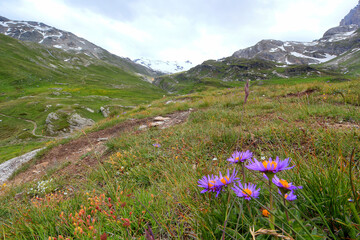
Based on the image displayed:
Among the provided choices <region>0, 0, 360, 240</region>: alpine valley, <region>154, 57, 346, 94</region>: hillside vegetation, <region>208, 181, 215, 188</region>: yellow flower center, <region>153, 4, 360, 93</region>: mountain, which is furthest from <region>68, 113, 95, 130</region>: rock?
<region>153, 4, 360, 93</region>: mountain

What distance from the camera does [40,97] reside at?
47219mm

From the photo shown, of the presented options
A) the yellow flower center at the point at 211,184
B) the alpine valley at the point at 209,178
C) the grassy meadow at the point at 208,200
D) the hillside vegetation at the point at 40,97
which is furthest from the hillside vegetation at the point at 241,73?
the yellow flower center at the point at 211,184

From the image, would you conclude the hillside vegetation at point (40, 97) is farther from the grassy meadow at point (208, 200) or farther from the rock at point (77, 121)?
the grassy meadow at point (208, 200)

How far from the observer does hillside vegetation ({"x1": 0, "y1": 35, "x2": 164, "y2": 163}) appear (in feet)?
78.9

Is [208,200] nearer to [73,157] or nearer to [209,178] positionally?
[209,178]

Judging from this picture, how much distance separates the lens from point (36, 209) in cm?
209

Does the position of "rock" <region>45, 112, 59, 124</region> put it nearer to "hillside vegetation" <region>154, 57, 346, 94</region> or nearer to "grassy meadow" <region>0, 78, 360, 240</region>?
Result: "grassy meadow" <region>0, 78, 360, 240</region>

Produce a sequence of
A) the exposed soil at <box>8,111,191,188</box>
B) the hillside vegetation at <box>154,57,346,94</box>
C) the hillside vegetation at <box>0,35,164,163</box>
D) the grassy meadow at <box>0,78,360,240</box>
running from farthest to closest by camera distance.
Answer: the hillside vegetation at <box>154,57,346,94</box> → the hillside vegetation at <box>0,35,164,163</box> → the exposed soil at <box>8,111,191,188</box> → the grassy meadow at <box>0,78,360,240</box>

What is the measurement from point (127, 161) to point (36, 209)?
1750 millimetres

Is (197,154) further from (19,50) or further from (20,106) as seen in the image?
(19,50)

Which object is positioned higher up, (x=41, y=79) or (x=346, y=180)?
(x=41, y=79)

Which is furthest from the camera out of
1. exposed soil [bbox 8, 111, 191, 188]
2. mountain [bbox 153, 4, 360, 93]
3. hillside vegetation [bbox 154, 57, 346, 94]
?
mountain [bbox 153, 4, 360, 93]

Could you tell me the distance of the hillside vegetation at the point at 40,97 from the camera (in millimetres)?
24047

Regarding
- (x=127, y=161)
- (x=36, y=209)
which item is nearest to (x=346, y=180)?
(x=36, y=209)
